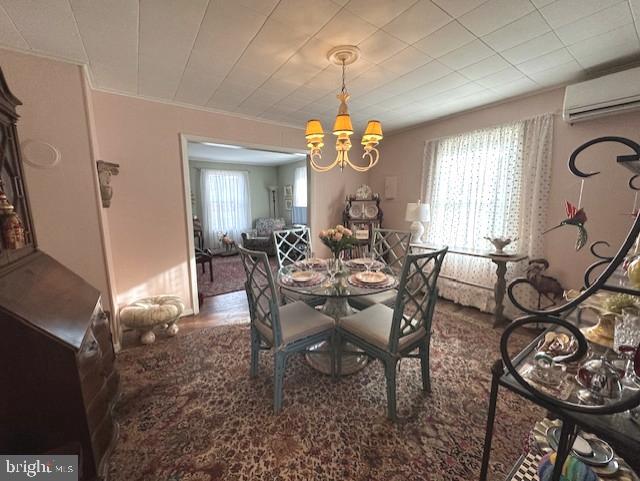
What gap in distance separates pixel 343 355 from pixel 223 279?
305 cm

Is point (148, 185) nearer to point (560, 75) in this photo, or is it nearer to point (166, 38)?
point (166, 38)

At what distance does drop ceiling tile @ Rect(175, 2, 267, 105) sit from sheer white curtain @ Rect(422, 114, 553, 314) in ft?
8.85

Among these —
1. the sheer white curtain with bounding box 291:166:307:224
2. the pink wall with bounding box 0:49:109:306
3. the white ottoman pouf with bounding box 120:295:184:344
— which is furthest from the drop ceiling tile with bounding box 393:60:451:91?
the sheer white curtain with bounding box 291:166:307:224

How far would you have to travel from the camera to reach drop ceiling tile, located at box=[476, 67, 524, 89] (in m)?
2.15

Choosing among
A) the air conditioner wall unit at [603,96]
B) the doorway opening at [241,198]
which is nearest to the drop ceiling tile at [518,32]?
the air conditioner wall unit at [603,96]

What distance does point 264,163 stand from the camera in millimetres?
7352

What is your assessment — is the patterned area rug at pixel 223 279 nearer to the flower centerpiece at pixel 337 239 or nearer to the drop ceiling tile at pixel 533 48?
the flower centerpiece at pixel 337 239

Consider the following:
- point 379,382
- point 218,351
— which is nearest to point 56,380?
point 218,351

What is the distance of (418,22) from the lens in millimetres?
1537

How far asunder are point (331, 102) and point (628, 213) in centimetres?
281

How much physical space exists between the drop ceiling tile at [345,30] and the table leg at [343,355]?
176 cm

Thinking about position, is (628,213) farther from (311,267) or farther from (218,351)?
(218,351)

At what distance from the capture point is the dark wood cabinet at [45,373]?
1.05 m

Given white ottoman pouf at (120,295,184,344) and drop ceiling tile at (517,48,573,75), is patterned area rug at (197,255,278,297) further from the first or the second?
drop ceiling tile at (517,48,573,75)
